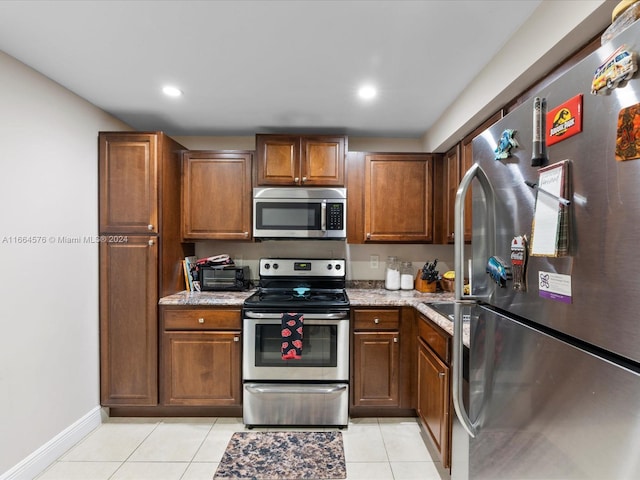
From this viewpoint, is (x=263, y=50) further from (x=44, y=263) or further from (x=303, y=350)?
(x=303, y=350)

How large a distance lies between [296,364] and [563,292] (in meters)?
1.95

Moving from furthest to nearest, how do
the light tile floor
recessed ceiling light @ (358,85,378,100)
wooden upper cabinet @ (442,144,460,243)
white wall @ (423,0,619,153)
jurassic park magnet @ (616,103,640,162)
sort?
wooden upper cabinet @ (442,144,460,243) < recessed ceiling light @ (358,85,378,100) < the light tile floor < white wall @ (423,0,619,153) < jurassic park magnet @ (616,103,640,162)

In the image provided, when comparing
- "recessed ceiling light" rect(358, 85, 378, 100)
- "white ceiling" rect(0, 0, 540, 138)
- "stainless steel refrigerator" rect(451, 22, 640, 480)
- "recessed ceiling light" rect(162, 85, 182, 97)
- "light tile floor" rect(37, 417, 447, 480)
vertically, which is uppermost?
"white ceiling" rect(0, 0, 540, 138)

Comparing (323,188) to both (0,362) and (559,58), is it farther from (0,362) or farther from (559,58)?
(0,362)

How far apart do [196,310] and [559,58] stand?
8.27 feet

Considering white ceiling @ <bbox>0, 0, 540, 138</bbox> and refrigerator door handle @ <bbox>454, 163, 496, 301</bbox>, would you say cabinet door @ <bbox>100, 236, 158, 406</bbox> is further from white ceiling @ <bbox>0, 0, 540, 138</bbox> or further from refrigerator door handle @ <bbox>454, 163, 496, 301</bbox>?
refrigerator door handle @ <bbox>454, 163, 496, 301</bbox>

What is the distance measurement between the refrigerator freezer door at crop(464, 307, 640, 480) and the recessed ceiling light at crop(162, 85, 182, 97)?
2149mm

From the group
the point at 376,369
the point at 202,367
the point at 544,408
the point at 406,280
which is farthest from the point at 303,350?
the point at 544,408

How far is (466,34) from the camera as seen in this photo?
4.81 feet

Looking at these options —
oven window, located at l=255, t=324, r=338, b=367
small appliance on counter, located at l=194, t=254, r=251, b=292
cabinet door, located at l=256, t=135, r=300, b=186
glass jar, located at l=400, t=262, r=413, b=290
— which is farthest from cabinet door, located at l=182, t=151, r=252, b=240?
glass jar, located at l=400, t=262, r=413, b=290

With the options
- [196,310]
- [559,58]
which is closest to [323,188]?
[196,310]

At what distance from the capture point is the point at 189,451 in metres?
2.03

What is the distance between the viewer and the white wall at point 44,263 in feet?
5.41

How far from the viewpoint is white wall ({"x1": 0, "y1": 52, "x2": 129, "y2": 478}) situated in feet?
5.41
